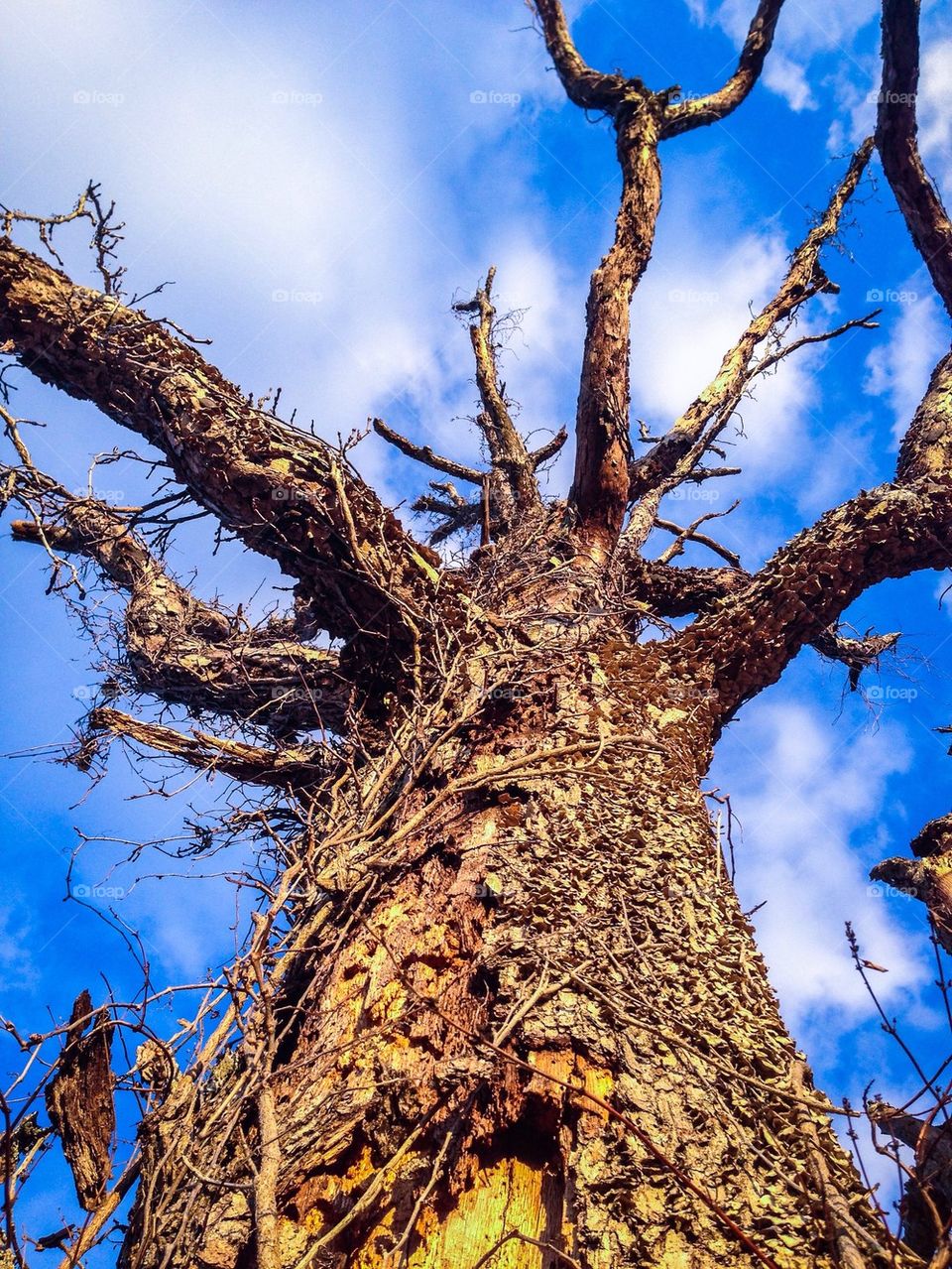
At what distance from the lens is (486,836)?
2.38 metres

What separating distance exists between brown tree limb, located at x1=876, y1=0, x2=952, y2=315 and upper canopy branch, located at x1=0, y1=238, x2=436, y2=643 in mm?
4223

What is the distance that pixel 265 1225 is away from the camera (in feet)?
4.37

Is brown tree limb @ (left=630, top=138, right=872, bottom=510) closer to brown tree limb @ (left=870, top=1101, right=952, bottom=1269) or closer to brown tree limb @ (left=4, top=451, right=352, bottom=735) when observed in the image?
brown tree limb @ (left=4, top=451, right=352, bottom=735)

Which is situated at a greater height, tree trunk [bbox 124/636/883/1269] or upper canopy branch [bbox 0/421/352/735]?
upper canopy branch [bbox 0/421/352/735]

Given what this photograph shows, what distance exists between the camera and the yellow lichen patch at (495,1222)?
59.4 inches

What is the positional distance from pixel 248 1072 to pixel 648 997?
2.96 ft

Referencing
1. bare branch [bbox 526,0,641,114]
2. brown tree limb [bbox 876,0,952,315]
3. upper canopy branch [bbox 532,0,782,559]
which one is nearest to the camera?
upper canopy branch [bbox 532,0,782,559]

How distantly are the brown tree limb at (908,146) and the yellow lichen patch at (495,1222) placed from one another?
5490 millimetres

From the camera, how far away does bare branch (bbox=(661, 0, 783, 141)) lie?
5.61 meters

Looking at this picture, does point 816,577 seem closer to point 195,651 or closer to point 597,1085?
point 597,1085

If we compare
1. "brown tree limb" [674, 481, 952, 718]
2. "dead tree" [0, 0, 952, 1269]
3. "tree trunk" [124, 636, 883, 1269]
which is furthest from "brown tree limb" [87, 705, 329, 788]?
"brown tree limb" [674, 481, 952, 718]

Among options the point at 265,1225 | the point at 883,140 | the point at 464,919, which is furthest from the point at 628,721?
the point at 883,140

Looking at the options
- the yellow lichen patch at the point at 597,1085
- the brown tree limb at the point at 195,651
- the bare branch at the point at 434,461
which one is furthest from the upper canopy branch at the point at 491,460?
the yellow lichen patch at the point at 597,1085

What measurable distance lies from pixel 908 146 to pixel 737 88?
1.61 metres
